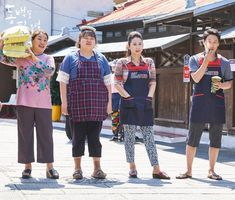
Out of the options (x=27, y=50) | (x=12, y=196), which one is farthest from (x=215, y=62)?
(x=12, y=196)

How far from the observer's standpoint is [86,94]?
6656 mm

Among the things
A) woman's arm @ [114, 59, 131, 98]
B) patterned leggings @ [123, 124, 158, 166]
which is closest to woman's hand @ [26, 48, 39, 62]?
woman's arm @ [114, 59, 131, 98]

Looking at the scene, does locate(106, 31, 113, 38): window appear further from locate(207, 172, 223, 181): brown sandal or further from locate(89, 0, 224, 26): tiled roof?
locate(207, 172, 223, 181): brown sandal

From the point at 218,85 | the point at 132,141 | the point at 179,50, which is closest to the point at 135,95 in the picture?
the point at 132,141

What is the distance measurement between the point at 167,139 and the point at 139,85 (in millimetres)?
6138

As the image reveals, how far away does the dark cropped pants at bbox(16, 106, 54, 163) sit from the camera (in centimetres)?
668

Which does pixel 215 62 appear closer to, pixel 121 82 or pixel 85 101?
pixel 121 82

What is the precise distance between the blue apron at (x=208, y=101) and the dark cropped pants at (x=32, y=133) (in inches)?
76.1

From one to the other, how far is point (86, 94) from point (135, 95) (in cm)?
71

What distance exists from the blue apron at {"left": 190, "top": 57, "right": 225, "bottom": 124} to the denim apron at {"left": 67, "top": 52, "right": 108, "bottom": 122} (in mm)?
1296

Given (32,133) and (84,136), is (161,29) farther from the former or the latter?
(32,133)

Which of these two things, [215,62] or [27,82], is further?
[215,62]

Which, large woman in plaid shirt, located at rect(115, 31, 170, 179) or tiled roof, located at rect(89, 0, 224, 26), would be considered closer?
large woman in plaid shirt, located at rect(115, 31, 170, 179)

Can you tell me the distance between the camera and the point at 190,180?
6.95 meters
